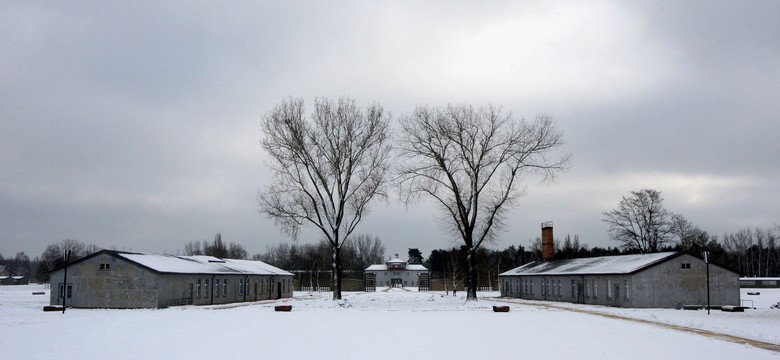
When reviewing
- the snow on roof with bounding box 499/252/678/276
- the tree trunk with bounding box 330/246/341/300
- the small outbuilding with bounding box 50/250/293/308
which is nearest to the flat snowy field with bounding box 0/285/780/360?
the small outbuilding with bounding box 50/250/293/308

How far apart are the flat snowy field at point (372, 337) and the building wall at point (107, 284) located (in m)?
9.05

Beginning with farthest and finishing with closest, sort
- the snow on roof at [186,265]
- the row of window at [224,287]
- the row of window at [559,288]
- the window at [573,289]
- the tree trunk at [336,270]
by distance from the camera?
1. the window at [573,289]
2. the tree trunk at [336,270]
3. the row of window at [224,287]
4. the row of window at [559,288]
5. the snow on roof at [186,265]

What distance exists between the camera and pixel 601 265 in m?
53.6

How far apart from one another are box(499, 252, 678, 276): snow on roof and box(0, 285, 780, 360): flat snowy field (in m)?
11.9

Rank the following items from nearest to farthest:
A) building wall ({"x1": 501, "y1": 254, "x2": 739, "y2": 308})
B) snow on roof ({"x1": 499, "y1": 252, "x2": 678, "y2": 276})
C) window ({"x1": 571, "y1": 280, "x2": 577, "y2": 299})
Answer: building wall ({"x1": 501, "y1": 254, "x2": 739, "y2": 308}), snow on roof ({"x1": 499, "y1": 252, "x2": 678, "y2": 276}), window ({"x1": 571, "y1": 280, "x2": 577, "y2": 299})

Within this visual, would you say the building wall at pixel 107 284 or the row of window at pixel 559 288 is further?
the row of window at pixel 559 288

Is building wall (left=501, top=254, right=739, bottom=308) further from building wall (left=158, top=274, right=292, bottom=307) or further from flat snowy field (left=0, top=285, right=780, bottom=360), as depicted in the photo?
building wall (left=158, top=274, right=292, bottom=307)

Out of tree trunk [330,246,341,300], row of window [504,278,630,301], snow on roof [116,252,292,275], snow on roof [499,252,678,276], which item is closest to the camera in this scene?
snow on roof [116,252,292,275]

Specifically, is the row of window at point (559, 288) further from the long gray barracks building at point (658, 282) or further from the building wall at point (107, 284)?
the building wall at point (107, 284)

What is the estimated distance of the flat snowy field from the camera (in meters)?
19.9

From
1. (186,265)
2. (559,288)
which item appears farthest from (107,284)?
(559,288)

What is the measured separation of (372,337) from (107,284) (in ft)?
92.3

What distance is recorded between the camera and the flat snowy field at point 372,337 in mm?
19906

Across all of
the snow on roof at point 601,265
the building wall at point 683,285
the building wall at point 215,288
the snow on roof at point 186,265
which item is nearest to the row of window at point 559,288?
the snow on roof at point 601,265
